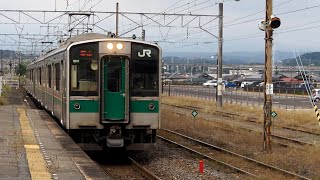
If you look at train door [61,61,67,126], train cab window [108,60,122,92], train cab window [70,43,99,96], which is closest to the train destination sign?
train cab window [108,60,122,92]

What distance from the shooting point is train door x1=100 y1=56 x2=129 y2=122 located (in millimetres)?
12961

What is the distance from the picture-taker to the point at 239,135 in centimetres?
2062

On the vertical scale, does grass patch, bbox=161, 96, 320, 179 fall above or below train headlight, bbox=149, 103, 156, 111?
below

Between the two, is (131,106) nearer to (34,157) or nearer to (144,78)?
(144,78)

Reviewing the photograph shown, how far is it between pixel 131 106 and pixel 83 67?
1508 millimetres

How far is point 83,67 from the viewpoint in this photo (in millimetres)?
13086

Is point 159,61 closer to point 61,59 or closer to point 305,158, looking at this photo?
point 61,59

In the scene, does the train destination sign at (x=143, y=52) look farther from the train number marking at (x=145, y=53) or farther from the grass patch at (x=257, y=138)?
the grass patch at (x=257, y=138)

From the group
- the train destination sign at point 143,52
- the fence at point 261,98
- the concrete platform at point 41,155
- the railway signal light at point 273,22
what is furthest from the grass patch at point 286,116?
the concrete platform at point 41,155

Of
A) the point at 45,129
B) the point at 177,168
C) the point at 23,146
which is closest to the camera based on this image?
the point at 23,146

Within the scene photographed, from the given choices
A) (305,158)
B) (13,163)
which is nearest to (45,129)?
(13,163)

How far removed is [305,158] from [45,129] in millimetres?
7339

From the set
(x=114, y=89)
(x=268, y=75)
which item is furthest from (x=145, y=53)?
(x=268, y=75)

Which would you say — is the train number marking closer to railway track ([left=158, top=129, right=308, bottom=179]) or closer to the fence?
railway track ([left=158, top=129, right=308, bottom=179])
